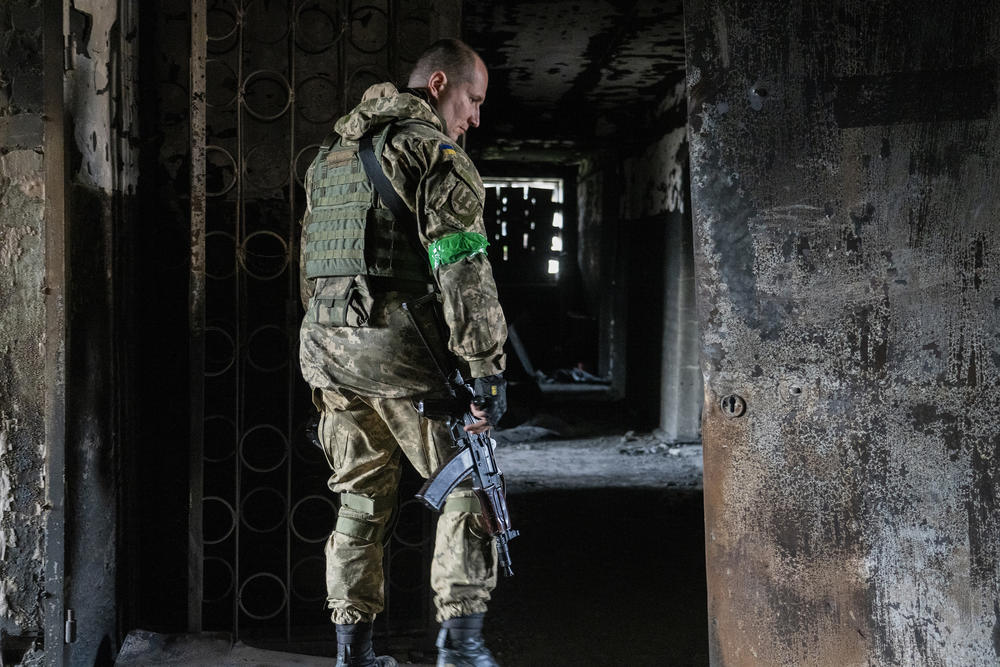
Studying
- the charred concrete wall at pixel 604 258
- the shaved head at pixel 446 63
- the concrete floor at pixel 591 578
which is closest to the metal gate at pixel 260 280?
the concrete floor at pixel 591 578

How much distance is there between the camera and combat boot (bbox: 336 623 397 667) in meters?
2.31

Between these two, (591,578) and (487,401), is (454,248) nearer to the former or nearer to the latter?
(487,401)

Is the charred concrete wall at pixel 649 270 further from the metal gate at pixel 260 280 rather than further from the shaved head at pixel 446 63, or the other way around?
the shaved head at pixel 446 63

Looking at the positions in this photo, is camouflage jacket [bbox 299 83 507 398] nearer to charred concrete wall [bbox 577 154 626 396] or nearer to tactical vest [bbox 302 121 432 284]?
tactical vest [bbox 302 121 432 284]

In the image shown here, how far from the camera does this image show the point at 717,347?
173 centimetres

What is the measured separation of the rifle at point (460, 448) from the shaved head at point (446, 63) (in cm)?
61

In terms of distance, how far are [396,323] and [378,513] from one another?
52 cm

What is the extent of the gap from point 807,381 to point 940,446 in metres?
0.27

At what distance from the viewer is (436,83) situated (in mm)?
2328

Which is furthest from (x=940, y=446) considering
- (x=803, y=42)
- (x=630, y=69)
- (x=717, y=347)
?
(x=630, y=69)

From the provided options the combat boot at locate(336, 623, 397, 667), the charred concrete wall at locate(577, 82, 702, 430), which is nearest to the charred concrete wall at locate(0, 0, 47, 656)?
the combat boot at locate(336, 623, 397, 667)

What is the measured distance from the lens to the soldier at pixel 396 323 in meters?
2.09

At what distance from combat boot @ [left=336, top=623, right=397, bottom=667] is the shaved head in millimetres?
1478

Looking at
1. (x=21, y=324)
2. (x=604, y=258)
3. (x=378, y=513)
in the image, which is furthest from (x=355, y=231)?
(x=604, y=258)
